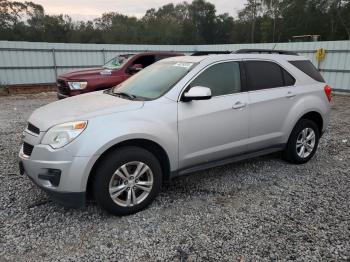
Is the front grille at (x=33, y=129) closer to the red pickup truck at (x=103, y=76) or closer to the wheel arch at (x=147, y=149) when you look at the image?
the wheel arch at (x=147, y=149)

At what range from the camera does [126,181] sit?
332 cm

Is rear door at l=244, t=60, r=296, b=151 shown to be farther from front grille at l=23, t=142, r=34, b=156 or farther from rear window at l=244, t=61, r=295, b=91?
front grille at l=23, t=142, r=34, b=156

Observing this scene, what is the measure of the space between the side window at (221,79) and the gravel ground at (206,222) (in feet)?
4.16

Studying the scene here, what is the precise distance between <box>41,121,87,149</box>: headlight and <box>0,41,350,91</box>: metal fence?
1283 centimetres

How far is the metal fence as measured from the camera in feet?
43.0

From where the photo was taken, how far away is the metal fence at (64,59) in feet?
43.0

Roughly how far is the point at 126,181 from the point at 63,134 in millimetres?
807

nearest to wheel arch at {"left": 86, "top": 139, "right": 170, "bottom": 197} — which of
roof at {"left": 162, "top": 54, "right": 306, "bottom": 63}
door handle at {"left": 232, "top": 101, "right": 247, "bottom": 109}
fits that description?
door handle at {"left": 232, "top": 101, "right": 247, "bottom": 109}

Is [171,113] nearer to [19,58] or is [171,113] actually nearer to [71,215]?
[71,215]

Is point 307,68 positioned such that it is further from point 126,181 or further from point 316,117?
point 126,181

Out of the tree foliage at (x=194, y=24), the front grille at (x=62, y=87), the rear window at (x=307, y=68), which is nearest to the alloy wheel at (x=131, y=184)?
the rear window at (x=307, y=68)

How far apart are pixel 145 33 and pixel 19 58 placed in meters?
39.1

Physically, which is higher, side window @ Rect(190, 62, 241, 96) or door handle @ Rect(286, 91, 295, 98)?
side window @ Rect(190, 62, 241, 96)

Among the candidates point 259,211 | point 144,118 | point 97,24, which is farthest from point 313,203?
point 97,24
